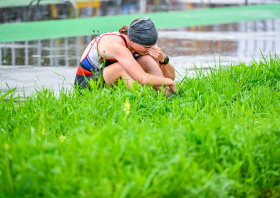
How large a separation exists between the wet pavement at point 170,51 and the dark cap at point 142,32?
116 cm

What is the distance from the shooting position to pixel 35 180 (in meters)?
2.17

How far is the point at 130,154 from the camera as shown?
2357 millimetres

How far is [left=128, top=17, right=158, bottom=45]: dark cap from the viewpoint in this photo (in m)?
3.78

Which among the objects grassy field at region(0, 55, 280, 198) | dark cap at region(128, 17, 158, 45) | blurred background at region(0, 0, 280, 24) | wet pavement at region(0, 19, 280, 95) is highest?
blurred background at region(0, 0, 280, 24)

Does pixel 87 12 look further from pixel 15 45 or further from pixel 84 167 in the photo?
pixel 84 167

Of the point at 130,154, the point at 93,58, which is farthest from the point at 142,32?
the point at 130,154

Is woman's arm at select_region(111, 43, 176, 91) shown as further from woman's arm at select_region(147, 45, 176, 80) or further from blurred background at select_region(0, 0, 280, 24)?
blurred background at select_region(0, 0, 280, 24)

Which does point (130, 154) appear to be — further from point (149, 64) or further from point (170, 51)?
point (170, 51)

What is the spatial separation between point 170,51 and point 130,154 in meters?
5.48

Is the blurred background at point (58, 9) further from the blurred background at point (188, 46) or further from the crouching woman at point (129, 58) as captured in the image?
the crouching woman at point (129, 58)

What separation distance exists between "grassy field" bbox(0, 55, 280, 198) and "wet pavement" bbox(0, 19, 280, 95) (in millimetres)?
1561

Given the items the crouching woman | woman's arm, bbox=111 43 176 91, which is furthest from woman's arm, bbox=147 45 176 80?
woman's arm, bbox=111 43 176 91

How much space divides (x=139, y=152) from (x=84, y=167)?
0.34 meters

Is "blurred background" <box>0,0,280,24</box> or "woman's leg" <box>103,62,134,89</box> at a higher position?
"blurred background" <box>0,0,280,24</box>
